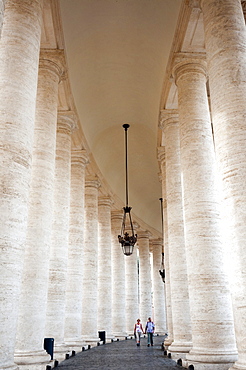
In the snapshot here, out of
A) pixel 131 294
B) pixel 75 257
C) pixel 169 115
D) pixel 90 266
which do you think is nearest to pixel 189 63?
pixel 169 115

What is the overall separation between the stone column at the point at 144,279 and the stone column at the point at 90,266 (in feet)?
58.9

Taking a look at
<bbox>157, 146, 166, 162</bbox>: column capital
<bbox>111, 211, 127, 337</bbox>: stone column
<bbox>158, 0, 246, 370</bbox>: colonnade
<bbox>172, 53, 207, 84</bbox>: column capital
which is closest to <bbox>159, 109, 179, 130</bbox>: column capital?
<bbox>158, 0, 246, 370</bbox>: colonnade

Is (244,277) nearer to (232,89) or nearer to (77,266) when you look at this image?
(232,89)

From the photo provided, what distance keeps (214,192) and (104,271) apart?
69.6ft

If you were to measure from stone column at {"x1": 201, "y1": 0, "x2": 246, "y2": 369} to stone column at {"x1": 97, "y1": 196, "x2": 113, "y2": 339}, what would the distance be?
2462 cm

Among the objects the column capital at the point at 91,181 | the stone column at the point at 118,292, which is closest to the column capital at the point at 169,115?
the column capital at the point at 91,181

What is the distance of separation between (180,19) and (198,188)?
802 centimetres

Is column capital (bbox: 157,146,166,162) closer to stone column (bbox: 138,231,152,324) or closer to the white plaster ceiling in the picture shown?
the white plaster ceiling

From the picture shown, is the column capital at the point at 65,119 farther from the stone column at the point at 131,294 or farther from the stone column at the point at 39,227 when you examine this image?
the stone column at the point at 131,294

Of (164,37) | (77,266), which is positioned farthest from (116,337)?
(164,37)

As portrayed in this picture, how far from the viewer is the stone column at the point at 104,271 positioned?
33.6 m

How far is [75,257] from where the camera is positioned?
25750 mm

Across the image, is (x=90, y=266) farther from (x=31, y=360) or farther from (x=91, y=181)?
(x=31, y=360)

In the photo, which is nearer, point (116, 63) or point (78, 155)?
point (116, 63)
